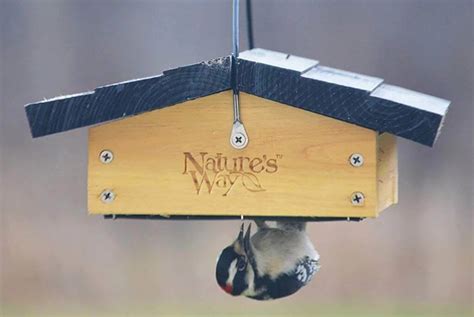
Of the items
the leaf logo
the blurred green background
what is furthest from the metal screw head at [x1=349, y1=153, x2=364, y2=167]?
the blurred green background

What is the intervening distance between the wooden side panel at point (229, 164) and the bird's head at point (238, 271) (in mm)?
243

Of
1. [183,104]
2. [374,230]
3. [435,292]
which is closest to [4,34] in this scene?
[374,230]

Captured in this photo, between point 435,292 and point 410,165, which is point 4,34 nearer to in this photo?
point 410,165

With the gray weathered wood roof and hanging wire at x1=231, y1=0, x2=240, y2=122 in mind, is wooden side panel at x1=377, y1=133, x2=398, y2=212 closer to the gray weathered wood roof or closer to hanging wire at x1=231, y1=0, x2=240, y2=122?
the gray weathered wood roof

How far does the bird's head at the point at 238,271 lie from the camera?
2.80 metres

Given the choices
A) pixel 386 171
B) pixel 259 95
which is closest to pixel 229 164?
pixel 259 95

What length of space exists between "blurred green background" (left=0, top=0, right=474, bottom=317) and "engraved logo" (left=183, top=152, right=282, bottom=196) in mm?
3671

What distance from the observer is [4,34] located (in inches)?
272

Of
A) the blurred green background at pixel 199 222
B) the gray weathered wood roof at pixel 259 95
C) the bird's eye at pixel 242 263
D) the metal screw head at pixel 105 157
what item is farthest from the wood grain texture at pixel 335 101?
the blurred green background at pixel 199 222

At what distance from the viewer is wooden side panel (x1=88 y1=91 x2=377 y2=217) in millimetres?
2564

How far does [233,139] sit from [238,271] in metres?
0.39

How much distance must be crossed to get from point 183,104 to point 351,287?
151 inches

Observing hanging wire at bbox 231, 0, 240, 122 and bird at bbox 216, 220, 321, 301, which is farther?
bird at bbox 216, 220, 321, 301

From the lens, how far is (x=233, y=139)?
8.48 ft
